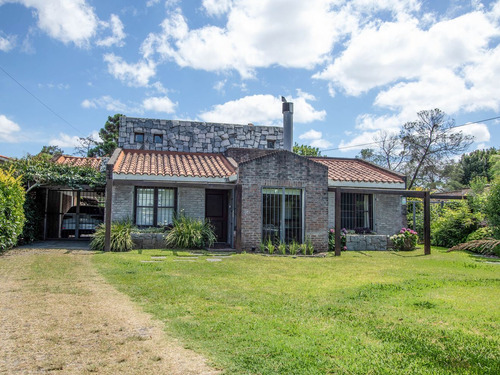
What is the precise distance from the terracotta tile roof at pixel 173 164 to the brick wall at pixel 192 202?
0.78 m

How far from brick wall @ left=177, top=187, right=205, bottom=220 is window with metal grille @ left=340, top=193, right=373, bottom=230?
225 inches

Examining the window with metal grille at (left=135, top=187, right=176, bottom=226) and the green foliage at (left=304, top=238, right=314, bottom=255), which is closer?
the green foliage at (left=304, top=238, right=314, bottom=255)

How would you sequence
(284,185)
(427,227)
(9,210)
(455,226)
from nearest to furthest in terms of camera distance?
(9,210), (284,185), (427,227), (455,226)

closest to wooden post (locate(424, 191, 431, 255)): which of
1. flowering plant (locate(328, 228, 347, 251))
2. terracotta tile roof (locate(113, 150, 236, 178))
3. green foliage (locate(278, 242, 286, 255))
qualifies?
flowering plant (locate(328, 228, 347, 251))

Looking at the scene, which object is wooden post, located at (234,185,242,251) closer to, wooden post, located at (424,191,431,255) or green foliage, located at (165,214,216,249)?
green foliage, located at (165,214,216,249)

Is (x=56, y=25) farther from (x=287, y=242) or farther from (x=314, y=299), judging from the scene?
(x=314, y=299)

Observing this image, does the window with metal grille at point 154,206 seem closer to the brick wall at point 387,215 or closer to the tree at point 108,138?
the brick wall at point 387,215

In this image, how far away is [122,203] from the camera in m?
15.3

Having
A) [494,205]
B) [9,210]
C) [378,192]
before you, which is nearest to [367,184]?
[378,192]

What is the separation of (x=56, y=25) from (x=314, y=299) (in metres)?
13.9

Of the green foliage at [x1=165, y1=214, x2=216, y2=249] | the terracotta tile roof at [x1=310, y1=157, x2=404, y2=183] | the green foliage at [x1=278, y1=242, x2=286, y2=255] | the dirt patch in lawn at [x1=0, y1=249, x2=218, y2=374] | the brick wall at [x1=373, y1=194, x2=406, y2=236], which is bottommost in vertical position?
the dirt patch in lawn at [x1=0, y1=249, x2=218, y2=374]

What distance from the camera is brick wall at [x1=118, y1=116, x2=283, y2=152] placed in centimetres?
1934

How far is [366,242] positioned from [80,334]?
1279 centimetres

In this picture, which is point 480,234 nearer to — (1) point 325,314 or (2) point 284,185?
(2) point 284,185
